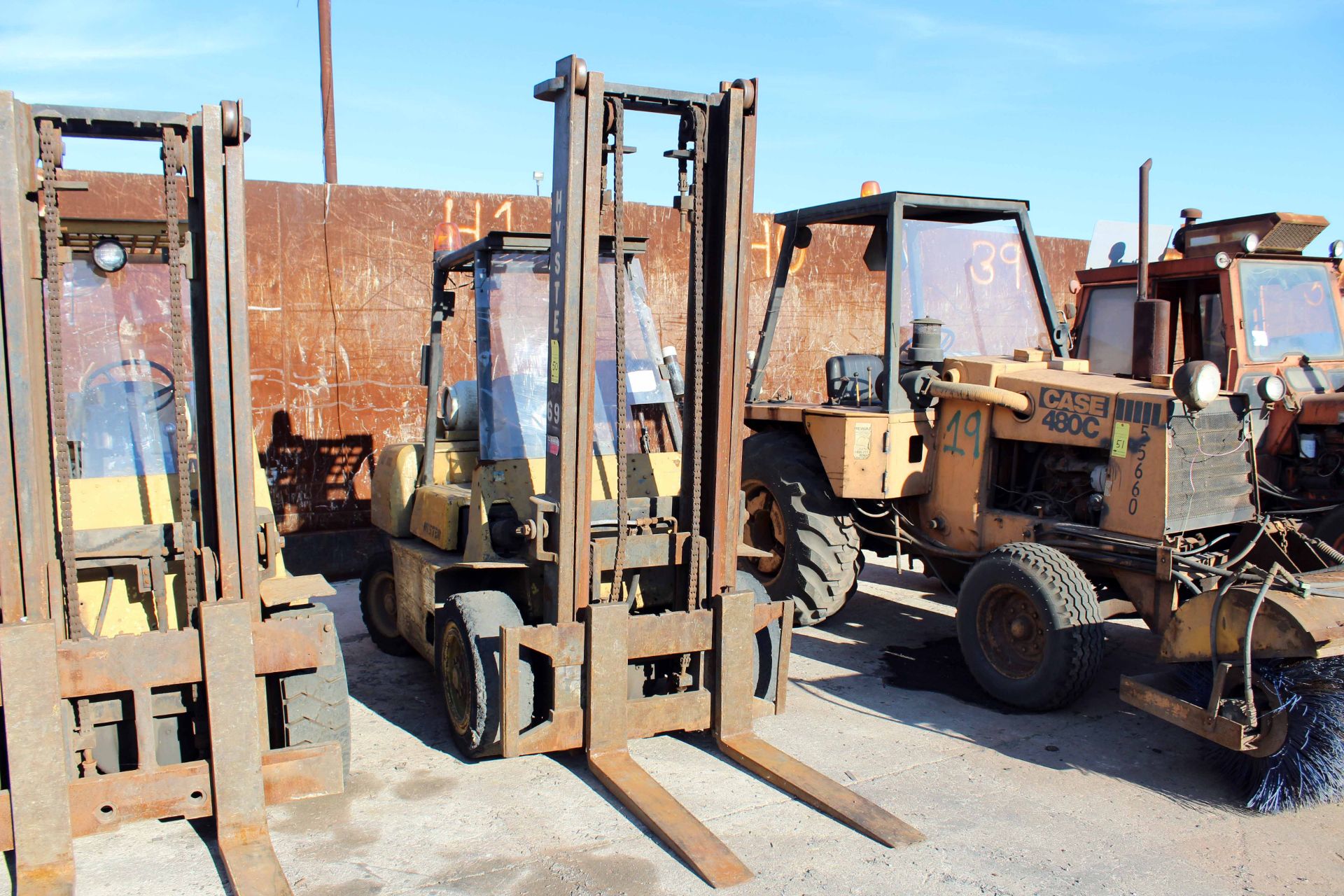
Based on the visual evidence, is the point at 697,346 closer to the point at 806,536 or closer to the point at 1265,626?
the point at 806,536

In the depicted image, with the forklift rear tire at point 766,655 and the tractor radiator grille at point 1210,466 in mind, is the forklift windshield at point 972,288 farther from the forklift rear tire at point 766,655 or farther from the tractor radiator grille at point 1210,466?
the forklift rear tire at point 766,655

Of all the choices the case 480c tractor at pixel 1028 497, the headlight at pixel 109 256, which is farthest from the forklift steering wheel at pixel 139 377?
the case 480c tractor at pixel 1028 497

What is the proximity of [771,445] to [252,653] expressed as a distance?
403 centimetres

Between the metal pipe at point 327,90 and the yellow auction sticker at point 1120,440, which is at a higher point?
the metal pipe at point 327,90

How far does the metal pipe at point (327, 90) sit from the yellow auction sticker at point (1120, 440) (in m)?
7.65

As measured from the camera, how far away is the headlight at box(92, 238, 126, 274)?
4.39m

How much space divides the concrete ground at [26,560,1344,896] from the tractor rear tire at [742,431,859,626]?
1.15 meters

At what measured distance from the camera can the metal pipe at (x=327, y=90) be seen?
1021 cm

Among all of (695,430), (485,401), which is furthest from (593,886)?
(485,401)

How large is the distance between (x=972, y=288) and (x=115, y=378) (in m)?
4.87

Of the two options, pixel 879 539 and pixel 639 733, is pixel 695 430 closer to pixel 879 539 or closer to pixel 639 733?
pixel 639 733

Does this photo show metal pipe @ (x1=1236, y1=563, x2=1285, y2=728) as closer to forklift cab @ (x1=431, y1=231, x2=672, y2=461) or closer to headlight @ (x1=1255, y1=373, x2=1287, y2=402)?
headlight @ (x1=1255, y1=373, x2=1287, y2=402)

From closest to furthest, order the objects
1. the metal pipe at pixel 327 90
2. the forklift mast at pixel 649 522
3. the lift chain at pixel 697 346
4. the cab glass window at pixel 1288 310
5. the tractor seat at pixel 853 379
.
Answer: the forklift mast at pixel 649 522
the lift chain at pixel 697 346
the cab glass window at pixel 1288 310
the tractor seat at pixel 853 379
the metal pipe at pixel 327 90

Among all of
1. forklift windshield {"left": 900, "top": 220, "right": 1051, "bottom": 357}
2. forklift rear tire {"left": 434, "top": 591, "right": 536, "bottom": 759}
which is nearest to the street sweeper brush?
forklift windshield {"left": 900, "top": 220, "right": 1051, "bottom": 357}
